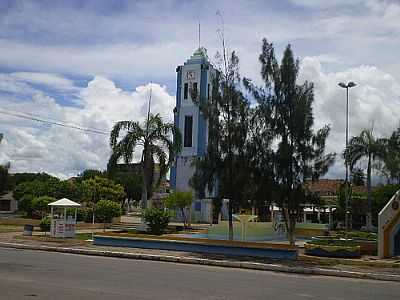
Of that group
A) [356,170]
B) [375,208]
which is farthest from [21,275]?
[375,208]

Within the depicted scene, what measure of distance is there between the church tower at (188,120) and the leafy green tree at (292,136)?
3598 centimetres

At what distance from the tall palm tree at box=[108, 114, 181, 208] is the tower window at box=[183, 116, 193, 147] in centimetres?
2875

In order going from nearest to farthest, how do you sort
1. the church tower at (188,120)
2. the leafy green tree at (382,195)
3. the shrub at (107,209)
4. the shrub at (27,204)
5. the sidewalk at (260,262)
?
the sidewalk at (260,262)
the shrub at (107,209)
the shrub at (27,204)
the leafy green tree at (382,195)
the church tower at (188,120)

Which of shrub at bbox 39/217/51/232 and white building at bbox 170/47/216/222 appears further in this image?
white building at bbox 170/47/216/222

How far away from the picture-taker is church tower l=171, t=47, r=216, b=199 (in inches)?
2372

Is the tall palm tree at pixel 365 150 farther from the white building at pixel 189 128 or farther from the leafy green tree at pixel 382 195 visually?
the white building at pixel 189 128

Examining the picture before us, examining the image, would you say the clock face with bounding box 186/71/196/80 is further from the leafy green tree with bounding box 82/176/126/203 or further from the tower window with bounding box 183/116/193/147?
the leafy green tree with bounding box 82/176/126/203

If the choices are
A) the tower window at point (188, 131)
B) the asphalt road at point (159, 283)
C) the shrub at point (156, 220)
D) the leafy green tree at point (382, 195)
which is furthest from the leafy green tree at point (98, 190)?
the asphalt road at point (159, 283)

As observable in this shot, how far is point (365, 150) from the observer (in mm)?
43281

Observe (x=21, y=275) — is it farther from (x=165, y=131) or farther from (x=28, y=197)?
(x=28, y=197)

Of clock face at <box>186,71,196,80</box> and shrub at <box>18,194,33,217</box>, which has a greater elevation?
clock face at <box>186,71,196,80</box>

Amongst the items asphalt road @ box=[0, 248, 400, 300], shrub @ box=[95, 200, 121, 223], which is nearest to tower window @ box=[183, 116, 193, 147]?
shrub @ box=[95, 200, 121, 223]

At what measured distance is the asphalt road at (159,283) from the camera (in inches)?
441

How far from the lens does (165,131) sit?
32.8 metres
